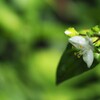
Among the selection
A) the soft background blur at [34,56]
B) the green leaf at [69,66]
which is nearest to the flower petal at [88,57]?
the green leaf at [69,66]

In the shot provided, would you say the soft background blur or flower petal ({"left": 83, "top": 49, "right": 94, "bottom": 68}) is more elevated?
the soft background blur

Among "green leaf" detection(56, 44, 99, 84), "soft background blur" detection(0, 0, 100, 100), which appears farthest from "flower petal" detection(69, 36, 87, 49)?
"soft background blur" detection(0, 0, 100, 100)

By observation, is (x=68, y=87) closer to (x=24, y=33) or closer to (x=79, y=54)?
(x=24, y=33)

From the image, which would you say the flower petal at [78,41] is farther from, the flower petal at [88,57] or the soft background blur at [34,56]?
the soft background blur at [34,56]

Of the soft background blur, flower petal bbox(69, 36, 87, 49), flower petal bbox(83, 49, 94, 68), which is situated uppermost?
the soft background blur

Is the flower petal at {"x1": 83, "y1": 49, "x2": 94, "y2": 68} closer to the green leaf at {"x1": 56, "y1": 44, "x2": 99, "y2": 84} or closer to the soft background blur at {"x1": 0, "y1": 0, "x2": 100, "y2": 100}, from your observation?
the green leaf at {"x1": 56, "y1": 44, "x2": 99, "y2": 84}

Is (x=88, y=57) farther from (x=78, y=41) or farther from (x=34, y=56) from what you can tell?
(x=34, y=56)
